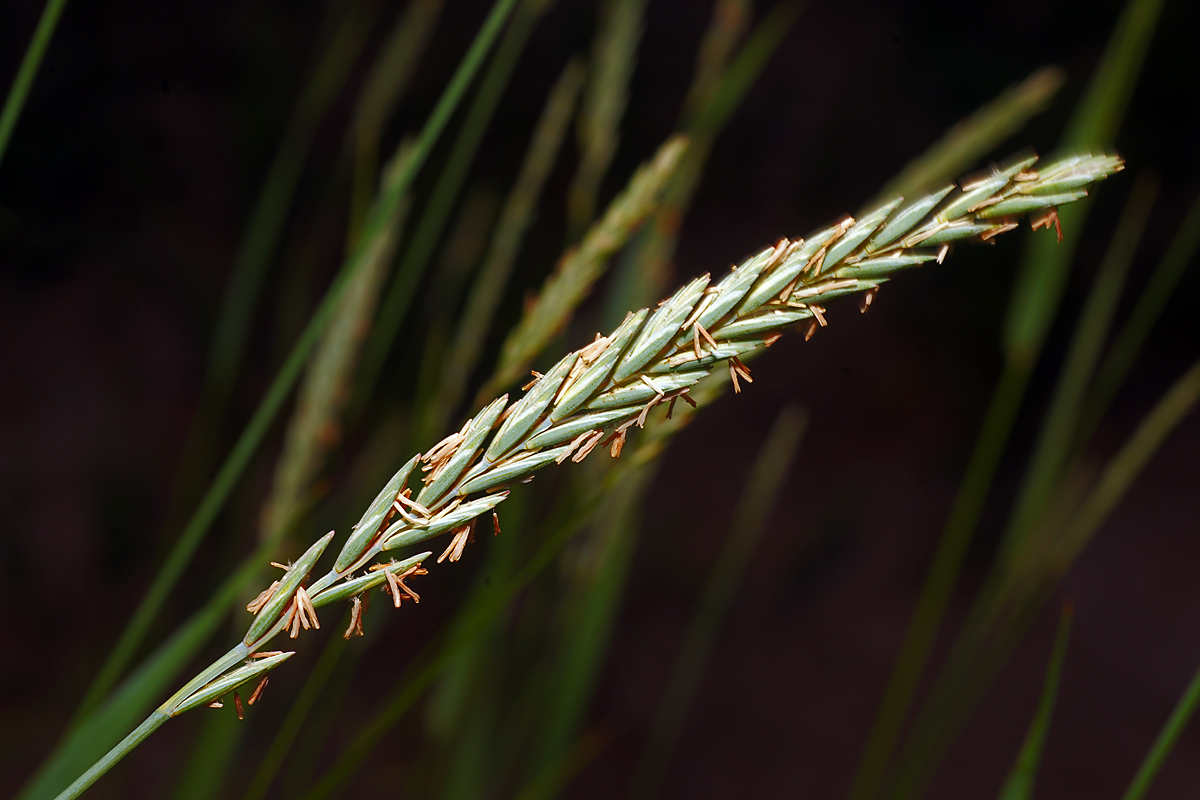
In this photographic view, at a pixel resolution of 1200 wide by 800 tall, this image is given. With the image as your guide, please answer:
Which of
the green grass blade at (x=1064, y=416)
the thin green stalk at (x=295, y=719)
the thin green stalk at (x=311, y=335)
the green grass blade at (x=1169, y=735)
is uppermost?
the thin green stalk at (x=311, y=335)

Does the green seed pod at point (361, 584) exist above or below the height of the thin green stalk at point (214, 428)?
below

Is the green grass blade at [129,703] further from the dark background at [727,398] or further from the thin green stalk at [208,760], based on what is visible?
the dark background at [727,398]

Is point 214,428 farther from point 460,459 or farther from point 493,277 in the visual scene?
point 460,459

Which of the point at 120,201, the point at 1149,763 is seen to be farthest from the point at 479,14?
the point at 1149,763

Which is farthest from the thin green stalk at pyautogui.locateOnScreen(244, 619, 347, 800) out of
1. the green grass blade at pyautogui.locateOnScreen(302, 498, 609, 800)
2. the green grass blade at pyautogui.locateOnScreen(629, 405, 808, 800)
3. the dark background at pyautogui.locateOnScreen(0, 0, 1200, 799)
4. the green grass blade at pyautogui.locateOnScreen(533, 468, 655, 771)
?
the dark background at pyautogui.locateOnScreen(0, 0, 1200, 799)

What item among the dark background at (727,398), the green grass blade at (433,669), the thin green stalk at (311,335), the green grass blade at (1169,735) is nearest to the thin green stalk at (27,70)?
the thin green stalk at (311,335)

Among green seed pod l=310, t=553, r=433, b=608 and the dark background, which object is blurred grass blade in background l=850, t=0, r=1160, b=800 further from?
the dark background
